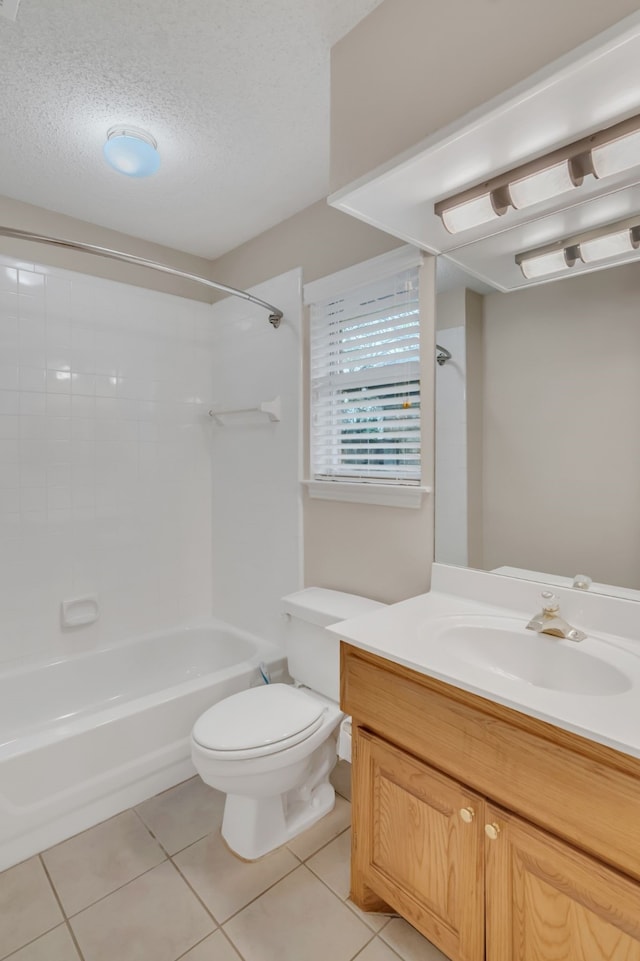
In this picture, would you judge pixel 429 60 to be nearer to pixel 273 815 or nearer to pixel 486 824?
pixel 486 824

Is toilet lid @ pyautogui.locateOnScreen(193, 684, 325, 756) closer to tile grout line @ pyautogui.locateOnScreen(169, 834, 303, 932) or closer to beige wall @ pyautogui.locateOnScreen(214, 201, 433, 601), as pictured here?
tile grout line @ pyautogui.locateOnScreen(169, 834, 303, 932)

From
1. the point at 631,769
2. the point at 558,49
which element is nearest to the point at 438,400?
the point at 558,49

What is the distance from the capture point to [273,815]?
158 centimetres

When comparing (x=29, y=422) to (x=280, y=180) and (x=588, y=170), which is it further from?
(x=588, y=170)

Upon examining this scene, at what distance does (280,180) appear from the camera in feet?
6.45

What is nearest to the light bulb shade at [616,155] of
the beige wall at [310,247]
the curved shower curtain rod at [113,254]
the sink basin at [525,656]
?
the beige wall at [310,247]

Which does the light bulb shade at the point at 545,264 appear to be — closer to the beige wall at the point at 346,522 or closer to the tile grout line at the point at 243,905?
the beige wall at the point at 346,522

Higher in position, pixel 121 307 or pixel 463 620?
pixel 121 307

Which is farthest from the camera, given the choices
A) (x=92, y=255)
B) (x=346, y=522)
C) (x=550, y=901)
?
(x=92, y=255)

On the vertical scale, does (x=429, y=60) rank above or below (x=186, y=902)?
above

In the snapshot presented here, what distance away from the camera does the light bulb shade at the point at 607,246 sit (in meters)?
1.21

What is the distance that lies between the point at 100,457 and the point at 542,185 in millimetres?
2151

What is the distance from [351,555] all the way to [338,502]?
23cm

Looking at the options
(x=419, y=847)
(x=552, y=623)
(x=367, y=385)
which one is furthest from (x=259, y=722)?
(x=367, y=385)
